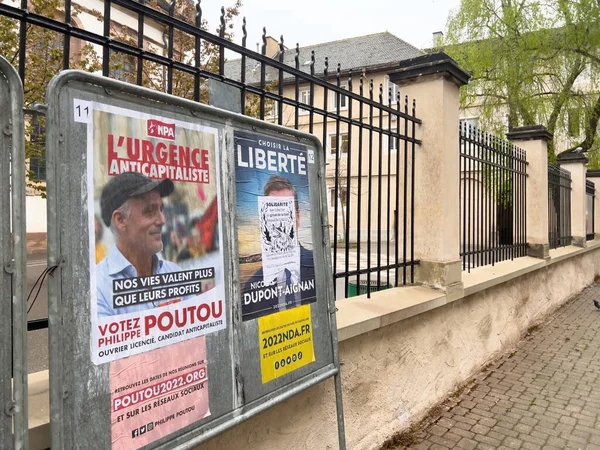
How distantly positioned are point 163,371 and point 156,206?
0.61 meters

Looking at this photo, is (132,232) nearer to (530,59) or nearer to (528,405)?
(528,405)

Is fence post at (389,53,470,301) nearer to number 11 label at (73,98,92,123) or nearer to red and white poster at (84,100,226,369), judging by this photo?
red and white poster at (84,100,226,369)

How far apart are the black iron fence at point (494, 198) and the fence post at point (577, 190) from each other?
4.41m

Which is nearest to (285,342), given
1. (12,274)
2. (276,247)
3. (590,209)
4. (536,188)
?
(276,247)

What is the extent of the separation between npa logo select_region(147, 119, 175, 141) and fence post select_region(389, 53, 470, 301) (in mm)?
3169

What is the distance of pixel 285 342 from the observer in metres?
2.28

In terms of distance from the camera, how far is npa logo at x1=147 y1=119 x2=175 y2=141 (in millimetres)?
1722

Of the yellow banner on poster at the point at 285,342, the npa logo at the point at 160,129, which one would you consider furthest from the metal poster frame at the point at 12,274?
the yellow banner on poster at the point at 285,342

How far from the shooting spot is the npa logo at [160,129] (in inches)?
67.8

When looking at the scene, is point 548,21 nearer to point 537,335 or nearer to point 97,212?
point 537,335

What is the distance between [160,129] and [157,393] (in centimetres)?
99

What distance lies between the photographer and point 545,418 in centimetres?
418

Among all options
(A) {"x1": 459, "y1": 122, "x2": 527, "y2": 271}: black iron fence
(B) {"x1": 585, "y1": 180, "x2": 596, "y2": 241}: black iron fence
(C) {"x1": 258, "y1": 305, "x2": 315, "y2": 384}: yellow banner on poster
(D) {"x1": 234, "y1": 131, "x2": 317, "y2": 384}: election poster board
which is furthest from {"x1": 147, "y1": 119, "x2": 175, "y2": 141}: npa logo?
(B) {"x1": 585, "y1": 180, "x2": 596, "y2": 241}: black iron fence

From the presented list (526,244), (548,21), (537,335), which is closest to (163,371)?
(537,335)
